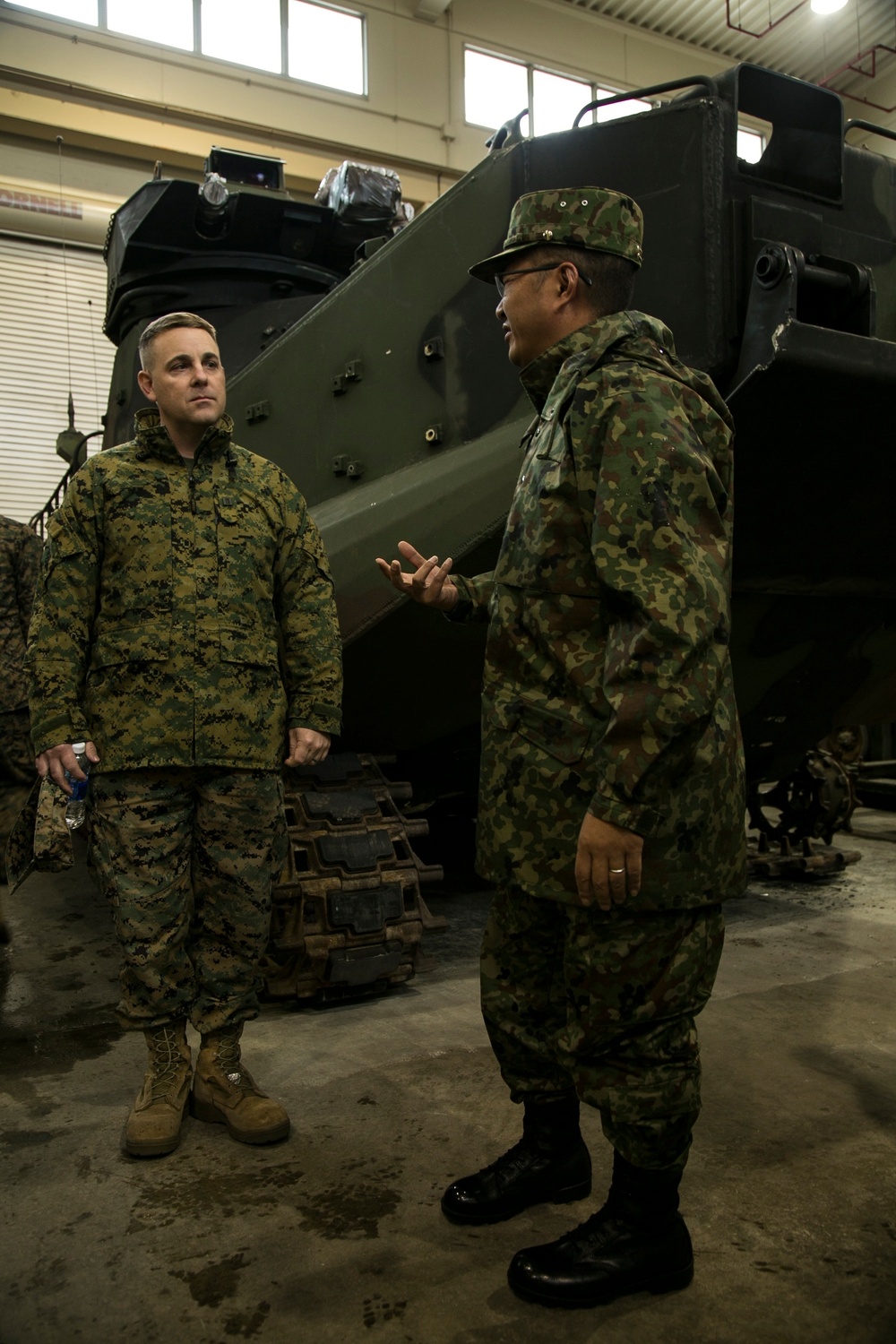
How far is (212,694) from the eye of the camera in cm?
257

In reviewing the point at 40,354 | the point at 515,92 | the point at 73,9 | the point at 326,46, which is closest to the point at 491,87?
the point at 515,92

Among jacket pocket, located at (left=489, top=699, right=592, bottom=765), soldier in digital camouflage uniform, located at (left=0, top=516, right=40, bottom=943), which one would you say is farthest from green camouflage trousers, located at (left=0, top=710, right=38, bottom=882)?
jacket pocket, located at (left=489, top=699, right=592, bottom=765)

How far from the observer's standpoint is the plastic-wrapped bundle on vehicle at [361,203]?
5660 mm

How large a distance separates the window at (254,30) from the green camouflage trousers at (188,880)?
32.7ft

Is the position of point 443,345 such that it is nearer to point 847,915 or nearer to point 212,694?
point 212,694

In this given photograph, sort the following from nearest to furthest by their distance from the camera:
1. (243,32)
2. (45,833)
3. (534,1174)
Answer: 1. (534,1174)
2. (45,833)
3. (243,32)

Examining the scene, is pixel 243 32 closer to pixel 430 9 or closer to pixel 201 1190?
pixel 430 9

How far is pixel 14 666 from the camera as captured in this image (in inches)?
169

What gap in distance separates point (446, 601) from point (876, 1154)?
1.45m

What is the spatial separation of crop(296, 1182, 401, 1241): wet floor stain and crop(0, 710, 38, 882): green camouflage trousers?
2404 mm

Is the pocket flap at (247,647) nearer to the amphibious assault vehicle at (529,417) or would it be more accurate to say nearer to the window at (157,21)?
the amphibious assault vehicle at (529,417)

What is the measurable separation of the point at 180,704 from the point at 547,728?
3.13 feet

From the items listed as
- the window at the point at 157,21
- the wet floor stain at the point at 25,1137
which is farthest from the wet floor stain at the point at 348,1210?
the window at the point at 157,21

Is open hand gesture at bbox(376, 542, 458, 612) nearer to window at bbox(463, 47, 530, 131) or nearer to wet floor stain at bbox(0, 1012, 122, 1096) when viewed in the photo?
wet floor stain at bbox(0, 1012, 122, 1096)
